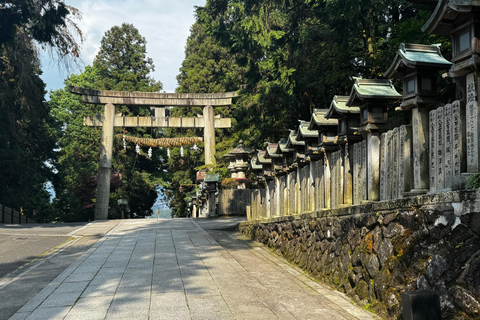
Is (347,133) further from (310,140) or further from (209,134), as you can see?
(209,134)

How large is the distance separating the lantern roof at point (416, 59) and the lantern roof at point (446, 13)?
0.38 meters

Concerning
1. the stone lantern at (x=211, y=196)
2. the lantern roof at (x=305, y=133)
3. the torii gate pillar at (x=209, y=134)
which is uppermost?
the torii gate pillar at (x=209, y=134)

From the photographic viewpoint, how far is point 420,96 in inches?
202

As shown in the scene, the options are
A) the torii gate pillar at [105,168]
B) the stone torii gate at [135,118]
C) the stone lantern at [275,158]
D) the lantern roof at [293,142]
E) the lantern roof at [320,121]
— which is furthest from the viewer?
the stone torii gate at [135,118]

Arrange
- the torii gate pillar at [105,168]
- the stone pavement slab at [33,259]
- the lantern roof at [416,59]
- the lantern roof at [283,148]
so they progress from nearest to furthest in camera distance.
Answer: the lantern roof at [416,59]
the stone pavement slab at [33,259]
the lantern roof at [283,148]
the torii gate pillar at [105,168]

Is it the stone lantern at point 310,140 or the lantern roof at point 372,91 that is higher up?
the lantern roof at point 372,91

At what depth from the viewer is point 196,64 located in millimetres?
40000

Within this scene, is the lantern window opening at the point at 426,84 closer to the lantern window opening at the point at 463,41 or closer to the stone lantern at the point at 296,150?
the lantern window opening at the point at 463,41

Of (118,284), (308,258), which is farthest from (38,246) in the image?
(308,258)

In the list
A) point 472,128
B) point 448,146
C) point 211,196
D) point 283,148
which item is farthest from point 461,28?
point 211,196

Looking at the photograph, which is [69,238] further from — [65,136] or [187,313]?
[65,136]

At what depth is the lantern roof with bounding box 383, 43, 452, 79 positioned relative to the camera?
5.06 metres

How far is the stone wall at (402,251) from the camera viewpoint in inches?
158

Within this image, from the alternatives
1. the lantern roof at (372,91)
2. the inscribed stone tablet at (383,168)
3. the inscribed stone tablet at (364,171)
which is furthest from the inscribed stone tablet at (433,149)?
the inscribed stone tablet at (364,171)
